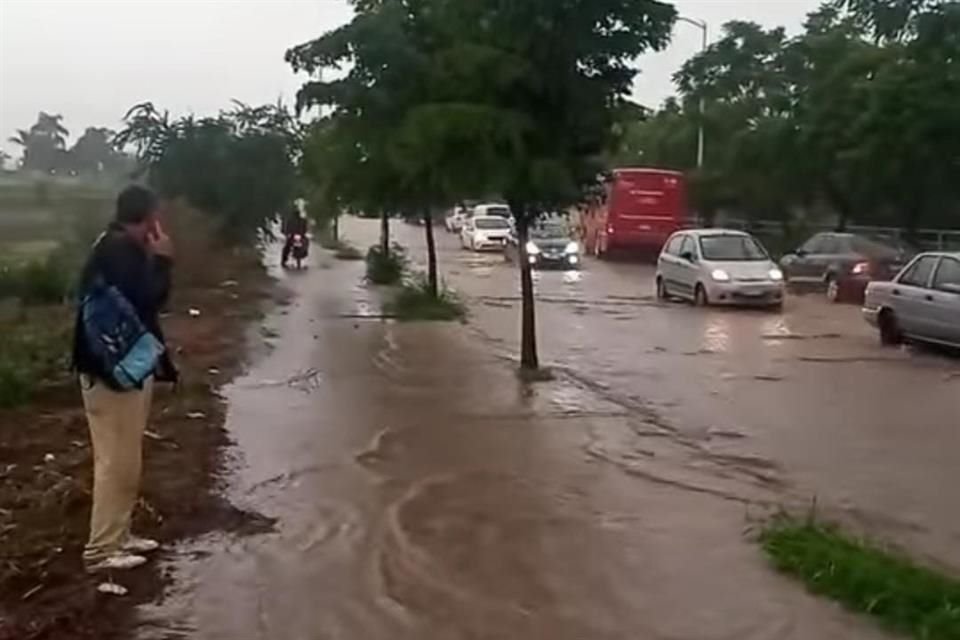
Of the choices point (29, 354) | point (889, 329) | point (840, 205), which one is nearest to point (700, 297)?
point (889, 329)

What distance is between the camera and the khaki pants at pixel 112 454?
7379 millimetres

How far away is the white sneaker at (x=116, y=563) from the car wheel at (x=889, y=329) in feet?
48.0

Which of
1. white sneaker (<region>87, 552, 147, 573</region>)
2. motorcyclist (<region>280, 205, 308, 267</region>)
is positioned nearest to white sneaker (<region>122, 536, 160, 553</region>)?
white sneaker (<region>87, 552, 147, 573</region>)

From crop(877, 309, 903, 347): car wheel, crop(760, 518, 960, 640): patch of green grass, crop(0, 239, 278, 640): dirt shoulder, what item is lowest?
crop(877, 309, 903, 347): car wheel

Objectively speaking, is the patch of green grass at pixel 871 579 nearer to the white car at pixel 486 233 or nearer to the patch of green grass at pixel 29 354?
the patch of green grass at pixel 29 354

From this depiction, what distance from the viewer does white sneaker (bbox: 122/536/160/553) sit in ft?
25.7

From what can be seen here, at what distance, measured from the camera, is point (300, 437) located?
480 inches

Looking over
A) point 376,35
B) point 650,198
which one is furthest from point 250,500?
point 650,198

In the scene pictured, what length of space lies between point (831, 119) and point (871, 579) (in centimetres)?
3270

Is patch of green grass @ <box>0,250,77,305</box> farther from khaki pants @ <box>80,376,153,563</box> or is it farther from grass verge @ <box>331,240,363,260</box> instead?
grass verge @ <box>331,240,363,260</box>

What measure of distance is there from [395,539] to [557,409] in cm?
558

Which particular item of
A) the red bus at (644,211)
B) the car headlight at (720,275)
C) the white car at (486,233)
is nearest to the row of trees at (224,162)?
the car headlight at (720,275)

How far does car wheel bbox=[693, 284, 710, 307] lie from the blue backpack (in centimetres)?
2119

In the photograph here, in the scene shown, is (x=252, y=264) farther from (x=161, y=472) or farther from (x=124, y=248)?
(x=124, y=248)
